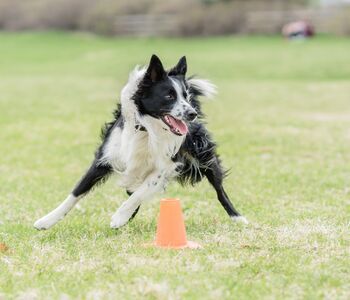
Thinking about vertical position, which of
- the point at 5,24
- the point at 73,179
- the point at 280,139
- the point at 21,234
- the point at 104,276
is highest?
the point at 104,276

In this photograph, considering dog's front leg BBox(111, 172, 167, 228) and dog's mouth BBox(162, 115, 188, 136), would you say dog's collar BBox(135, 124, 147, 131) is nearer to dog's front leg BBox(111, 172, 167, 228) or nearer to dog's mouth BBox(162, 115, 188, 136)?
dog's mouth BBox(162, 115, 188, 136)

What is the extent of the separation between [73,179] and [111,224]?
11.8ft

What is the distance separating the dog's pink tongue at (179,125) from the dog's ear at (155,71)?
1.10 feet

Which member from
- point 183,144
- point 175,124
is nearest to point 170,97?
point 175,124

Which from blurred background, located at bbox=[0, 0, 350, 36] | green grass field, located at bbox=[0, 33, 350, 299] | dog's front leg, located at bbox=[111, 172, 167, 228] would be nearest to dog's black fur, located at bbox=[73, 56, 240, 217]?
dog's front leg, located at bbox=[111, 172, 167, 228]

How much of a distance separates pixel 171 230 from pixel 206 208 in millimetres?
2014

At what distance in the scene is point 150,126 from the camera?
6.02 m

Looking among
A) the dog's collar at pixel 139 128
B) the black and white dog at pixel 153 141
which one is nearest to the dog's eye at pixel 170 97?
the black and white dog at pixel 153 141

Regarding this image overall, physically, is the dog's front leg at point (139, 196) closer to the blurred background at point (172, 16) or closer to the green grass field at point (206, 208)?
the green grass field at point (206, 208)

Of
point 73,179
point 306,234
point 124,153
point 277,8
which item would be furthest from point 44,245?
point 277,8

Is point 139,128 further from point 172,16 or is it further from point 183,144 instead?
point 172,16

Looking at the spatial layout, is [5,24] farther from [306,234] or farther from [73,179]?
[306,234]

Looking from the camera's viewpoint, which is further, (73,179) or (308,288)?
(73,179)

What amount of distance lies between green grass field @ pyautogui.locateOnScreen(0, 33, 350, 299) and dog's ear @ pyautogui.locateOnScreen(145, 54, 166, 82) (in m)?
1.27
